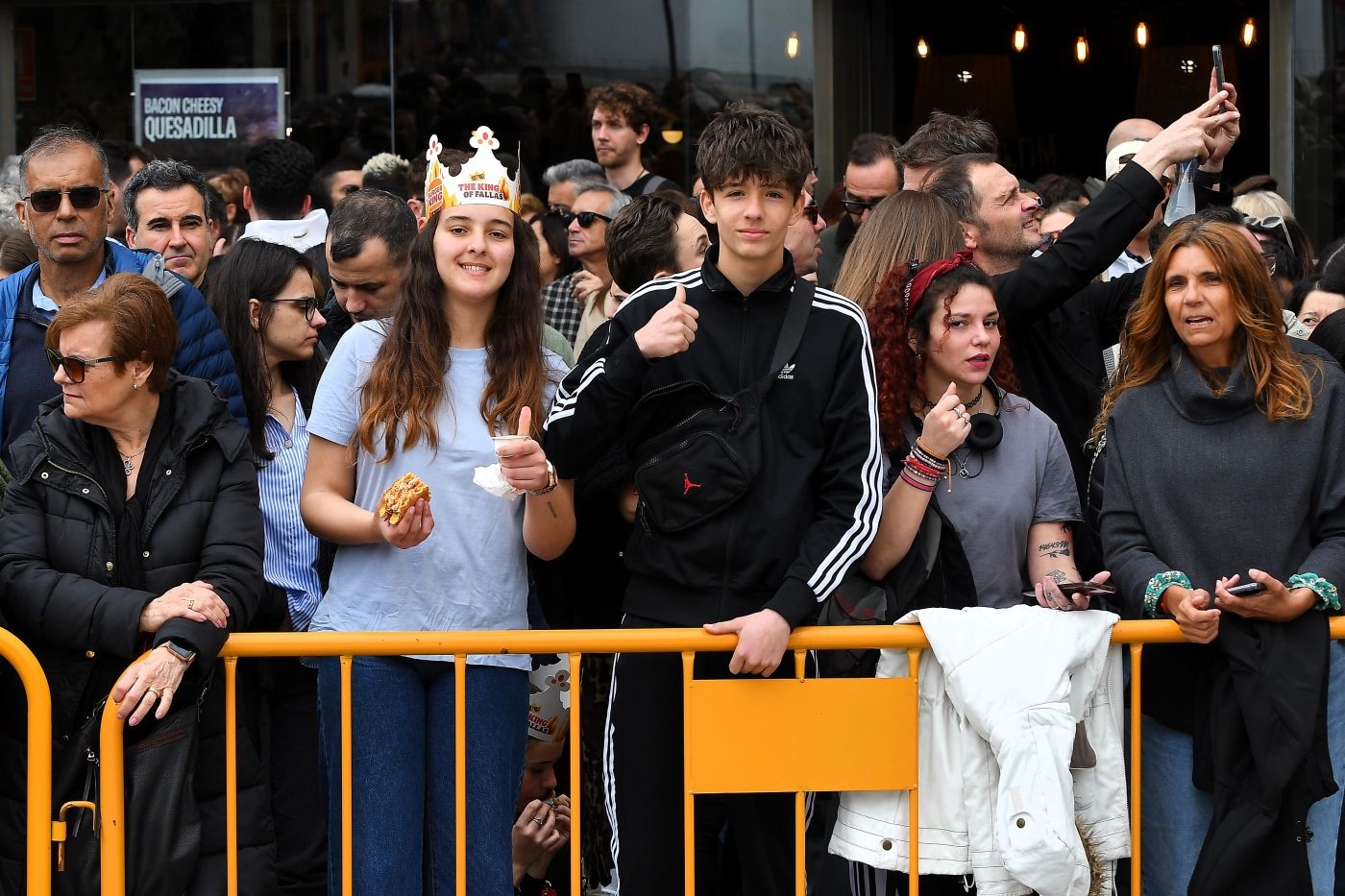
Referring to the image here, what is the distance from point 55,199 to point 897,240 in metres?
2.57

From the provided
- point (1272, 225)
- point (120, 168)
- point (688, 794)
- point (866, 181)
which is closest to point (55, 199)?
point (688, 794)

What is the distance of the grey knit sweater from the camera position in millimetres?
4391

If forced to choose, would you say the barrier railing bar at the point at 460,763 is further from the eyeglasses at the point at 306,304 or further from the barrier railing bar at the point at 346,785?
the eyeglasses at the point at 306,304

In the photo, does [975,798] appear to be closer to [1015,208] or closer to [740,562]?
[740,562]

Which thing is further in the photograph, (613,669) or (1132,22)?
(1132,22)

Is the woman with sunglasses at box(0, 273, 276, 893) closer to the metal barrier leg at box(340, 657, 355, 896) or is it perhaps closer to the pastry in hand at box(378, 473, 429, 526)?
the metal barrier leg at box(340, 657, 355, 896)

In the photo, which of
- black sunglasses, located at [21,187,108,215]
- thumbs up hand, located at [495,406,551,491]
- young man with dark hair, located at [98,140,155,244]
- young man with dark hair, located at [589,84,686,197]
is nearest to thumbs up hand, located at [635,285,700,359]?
thumbs up hand, located at [495,406,551,491]

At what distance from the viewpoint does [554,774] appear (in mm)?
5484

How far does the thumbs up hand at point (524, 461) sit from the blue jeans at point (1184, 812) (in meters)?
1.81

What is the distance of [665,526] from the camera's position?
13.9ft

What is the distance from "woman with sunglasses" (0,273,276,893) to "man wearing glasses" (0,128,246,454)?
347 mm

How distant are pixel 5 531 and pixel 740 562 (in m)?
1.83

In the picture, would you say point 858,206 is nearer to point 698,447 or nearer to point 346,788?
point 698,447

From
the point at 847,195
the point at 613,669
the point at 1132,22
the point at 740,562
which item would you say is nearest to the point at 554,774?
the point at 613,669
